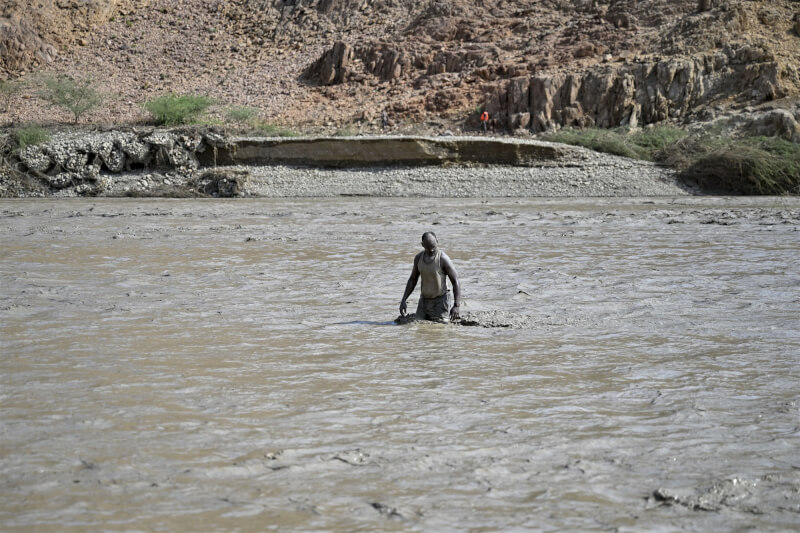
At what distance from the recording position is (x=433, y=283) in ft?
28.1

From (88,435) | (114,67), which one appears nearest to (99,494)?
(88,435)

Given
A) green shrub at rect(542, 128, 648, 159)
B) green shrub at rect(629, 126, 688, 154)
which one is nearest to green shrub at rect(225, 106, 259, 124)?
green shrub at rect(542, 128, 648, 159)

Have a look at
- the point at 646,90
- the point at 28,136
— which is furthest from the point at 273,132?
the point at 646,90

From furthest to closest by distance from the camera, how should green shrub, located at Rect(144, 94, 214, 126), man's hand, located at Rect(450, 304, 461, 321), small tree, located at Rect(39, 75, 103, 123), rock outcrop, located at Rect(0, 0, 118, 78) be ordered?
rock outcrop, located at Rect(0, 0, 118, 78), small tree, located at Rect(39, 75, 103, 123), green shrub, located at Rect(144, 94, 214, 126), man's hand, located at Rect(450, 304, 461, 321)

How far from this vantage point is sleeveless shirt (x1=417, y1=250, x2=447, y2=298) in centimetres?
842

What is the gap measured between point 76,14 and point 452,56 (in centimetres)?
2351

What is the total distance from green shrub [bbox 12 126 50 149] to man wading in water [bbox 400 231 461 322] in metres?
22.9

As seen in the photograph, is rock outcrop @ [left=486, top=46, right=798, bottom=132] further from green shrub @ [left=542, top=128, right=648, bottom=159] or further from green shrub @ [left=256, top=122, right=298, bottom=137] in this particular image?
green shrub @ [left=256, top=122, right=298, bottom=137]

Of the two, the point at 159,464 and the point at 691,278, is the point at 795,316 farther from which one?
the point at 159,464

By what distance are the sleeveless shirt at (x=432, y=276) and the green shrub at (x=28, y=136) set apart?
2302 cm

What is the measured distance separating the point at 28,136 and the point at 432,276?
23.5 meters

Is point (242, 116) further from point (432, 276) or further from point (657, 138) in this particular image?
point (432, 276)

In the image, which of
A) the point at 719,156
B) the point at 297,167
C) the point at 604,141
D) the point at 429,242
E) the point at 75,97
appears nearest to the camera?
the point at 429,242

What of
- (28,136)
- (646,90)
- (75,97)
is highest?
(646,90)
